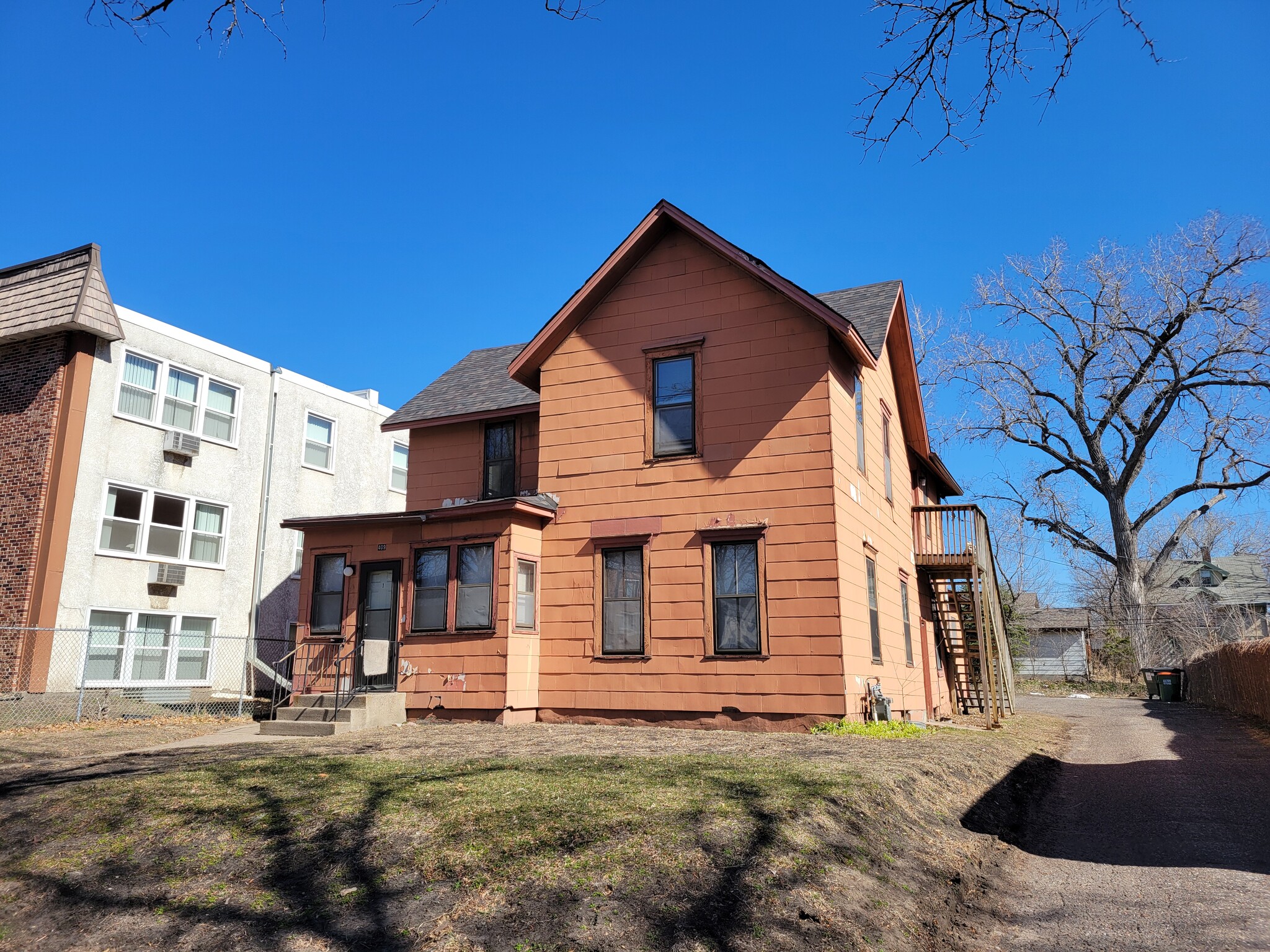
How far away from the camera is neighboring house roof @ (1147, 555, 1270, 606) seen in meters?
56.5

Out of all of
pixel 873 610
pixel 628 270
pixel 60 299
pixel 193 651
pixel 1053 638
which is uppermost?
pixel 60 299

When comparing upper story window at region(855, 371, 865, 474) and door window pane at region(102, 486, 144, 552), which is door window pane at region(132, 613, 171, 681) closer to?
door window pane at region(102, 486, 144, 552)

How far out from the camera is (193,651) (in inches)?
875

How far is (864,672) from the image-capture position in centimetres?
1423

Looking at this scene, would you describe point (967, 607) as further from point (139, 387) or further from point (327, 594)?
point (139, 387)

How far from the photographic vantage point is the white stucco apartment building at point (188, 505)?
2003 cm

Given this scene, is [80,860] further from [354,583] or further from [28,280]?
[28,280]

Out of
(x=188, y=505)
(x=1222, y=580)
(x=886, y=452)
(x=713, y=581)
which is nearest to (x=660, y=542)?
(x=713, y=581)

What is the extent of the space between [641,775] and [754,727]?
552cm

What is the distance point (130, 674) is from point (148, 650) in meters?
0.73

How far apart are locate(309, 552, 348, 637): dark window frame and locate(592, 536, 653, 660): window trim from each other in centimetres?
454

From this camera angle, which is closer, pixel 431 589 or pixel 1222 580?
pixel 431 589

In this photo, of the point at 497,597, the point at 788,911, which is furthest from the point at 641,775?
the point at 497,597

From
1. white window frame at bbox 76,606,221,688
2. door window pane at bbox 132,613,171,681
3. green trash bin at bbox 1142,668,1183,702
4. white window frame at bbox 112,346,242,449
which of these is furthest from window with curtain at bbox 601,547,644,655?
green trash bin at bbox 1142,668,1183,702
